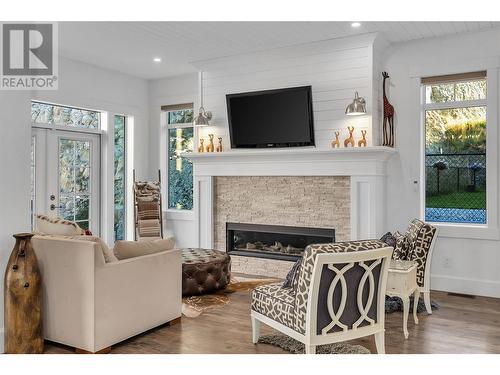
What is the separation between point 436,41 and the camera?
517 centimetres

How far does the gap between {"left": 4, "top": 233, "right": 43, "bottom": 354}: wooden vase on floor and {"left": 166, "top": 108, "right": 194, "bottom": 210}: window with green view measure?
13.3 ft

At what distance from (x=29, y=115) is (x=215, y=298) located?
2484 mm

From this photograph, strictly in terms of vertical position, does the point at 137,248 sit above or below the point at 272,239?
above

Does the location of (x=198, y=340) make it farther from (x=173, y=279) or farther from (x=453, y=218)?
(x=453, y=218)

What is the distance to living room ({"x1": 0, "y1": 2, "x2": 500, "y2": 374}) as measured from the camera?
127 inches

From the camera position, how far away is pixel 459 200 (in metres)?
5.20

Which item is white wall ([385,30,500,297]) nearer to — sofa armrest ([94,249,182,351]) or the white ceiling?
the white ceiling

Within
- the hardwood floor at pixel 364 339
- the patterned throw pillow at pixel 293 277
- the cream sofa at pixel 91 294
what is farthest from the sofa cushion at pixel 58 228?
the patterned throw pillow at pixel 293 277

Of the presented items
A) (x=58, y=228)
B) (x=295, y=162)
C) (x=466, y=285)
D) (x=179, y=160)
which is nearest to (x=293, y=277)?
(x=58, y=228)

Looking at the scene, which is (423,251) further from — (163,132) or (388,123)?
(163,132)

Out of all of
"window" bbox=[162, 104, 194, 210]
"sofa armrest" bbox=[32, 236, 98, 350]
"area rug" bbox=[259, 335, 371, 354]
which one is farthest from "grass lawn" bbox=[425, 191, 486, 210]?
"sofa armrest" bbox=[32, 236, 98, 350]

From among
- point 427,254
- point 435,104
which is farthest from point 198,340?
point 435,104

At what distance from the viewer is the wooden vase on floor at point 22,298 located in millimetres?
3162

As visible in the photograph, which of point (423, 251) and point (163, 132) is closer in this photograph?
point (423, 251)
